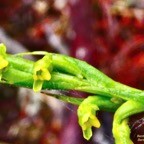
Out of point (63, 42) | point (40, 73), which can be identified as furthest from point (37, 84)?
point (63, 42)

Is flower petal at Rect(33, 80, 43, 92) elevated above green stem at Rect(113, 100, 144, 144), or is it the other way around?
flower petal at Rect(33, 80, 43, 92)

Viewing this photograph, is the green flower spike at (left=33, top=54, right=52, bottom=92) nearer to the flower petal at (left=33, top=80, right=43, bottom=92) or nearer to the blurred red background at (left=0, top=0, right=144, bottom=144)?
the flower petal at (left=33, top=80, right=43, bottom=92)

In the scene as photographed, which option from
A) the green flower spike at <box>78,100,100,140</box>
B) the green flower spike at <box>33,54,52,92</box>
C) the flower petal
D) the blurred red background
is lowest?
the green flower spike at <box>78,100,100,140</box>

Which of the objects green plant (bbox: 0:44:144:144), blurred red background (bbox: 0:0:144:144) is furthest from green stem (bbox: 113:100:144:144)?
blurred red background (bbox: 0:0:144:144)

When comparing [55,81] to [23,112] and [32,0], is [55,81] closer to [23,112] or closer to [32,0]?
[23,112]

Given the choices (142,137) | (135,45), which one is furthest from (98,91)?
(135,45)

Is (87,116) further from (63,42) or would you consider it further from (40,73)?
(63,42)

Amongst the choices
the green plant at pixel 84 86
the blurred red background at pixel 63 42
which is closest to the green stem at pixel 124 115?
the green plant at pixel 84 86

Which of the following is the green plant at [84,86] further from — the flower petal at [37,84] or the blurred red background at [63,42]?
the blurred red background at [63,42]
